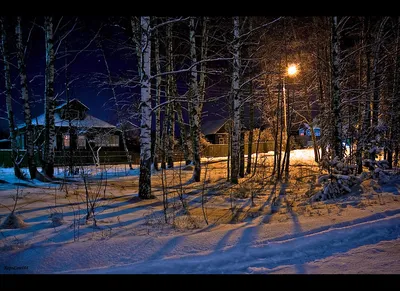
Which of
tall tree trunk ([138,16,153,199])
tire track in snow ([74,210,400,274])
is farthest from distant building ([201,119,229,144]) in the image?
tire track in snow ([74,210,400,274])

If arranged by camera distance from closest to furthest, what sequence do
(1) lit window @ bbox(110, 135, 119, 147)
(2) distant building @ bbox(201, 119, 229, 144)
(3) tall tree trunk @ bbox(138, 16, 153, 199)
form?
(3) tall tree trunk @ bbox(138, 16, 153, 199), (1) lit window @ bbox(110, 135, 119, 147), (2) distant building @ bbox(201, 119, 229, 144)

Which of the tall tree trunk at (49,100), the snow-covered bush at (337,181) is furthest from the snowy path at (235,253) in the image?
the tall tree trunk at (49,100)

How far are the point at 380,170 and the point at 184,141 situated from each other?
54.2 ft

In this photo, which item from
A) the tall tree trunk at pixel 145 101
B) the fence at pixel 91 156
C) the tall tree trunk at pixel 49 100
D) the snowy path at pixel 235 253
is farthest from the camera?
the fence at pixel 91 156

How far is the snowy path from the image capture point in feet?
11.4

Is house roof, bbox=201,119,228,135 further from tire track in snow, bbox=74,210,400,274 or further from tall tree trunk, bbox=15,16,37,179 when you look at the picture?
tire track in snow, bbox=74,210,400,274

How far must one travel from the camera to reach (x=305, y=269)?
3.41 meters

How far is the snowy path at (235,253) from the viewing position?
11.4 ft

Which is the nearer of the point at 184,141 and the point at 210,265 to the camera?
the point at 210,265

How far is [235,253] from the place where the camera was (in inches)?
154

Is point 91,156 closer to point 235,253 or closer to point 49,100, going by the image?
point 49,100

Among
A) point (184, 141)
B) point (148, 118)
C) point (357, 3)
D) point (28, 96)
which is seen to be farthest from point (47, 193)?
point (184, 141)

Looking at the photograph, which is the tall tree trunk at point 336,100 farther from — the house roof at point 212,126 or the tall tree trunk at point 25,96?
the house roof at point 212,126

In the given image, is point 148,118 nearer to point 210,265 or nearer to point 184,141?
point 210,265
